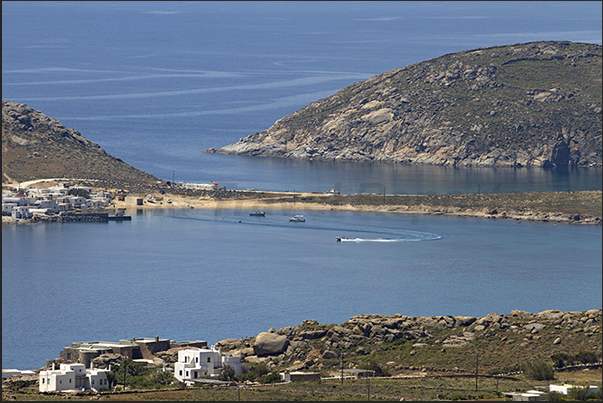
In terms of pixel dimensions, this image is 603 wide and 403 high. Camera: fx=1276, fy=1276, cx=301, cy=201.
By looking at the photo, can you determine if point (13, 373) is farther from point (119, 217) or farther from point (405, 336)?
point (119, 217)

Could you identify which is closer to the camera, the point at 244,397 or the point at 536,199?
the point at 244,397

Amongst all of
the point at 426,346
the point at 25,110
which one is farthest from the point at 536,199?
the point at 426,346

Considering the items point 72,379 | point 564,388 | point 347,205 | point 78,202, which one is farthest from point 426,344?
point 347,205

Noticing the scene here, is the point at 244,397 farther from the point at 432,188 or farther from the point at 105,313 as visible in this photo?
the point at 432,188

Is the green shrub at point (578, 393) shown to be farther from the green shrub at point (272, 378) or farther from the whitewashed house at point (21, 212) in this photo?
the whitewashed house at point (21, 212)

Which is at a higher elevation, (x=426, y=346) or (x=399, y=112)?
(x=399, y=112)

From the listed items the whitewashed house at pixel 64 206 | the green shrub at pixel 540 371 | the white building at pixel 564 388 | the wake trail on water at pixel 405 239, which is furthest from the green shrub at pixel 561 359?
the whitewashed house at pixel 64 206
